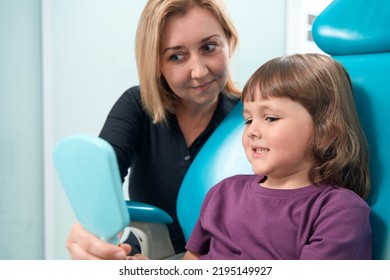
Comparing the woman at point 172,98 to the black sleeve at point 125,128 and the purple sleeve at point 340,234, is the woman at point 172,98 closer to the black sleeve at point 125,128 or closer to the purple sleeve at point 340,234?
the black sleeve at point 125,128

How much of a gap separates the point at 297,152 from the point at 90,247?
13.6 inches

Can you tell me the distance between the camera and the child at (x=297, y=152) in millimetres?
808

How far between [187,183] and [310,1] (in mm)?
755

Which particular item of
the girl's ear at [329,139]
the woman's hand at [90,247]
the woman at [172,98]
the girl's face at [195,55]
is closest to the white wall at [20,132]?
the woman at [172,98]

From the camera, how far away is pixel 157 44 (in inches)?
41.2

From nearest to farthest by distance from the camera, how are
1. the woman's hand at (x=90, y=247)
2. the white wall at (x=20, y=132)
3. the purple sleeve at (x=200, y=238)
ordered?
the woman's hand at (x=90, y=247), the purple sleeve at (x=200, y=238), the white wall at (x=20, y=132)

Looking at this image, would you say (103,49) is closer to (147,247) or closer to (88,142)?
(147,247)

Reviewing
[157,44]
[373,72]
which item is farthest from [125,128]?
[373,72]

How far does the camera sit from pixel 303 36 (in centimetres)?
151

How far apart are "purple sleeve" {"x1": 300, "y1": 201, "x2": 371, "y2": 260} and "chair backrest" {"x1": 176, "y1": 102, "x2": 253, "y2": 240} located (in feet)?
0.87

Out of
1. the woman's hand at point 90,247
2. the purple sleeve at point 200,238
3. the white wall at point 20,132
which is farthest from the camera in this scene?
the white wall at point 20,132

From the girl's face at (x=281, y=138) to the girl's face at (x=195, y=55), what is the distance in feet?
0.74

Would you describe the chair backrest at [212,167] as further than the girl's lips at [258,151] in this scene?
Yes
